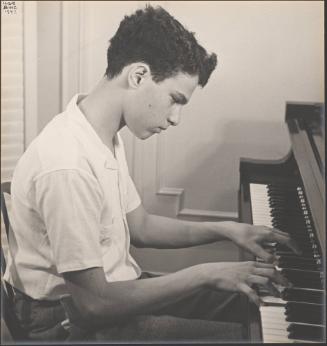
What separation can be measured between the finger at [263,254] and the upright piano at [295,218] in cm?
1

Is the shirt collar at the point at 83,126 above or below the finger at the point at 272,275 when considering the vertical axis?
above

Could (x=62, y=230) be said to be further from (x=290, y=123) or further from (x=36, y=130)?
(x=290, y=123)

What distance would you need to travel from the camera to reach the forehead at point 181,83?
94 centimetres

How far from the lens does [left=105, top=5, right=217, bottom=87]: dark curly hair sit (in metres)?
0.93

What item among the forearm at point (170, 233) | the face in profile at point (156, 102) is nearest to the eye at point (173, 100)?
the face in profile at point (156, 102)

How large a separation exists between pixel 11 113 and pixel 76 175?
252mm

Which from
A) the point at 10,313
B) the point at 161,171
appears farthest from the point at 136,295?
the point at 161,171

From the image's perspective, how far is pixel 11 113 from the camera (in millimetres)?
1078

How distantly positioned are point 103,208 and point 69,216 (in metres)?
0.10

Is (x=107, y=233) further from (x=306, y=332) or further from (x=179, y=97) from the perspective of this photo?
(x=306, y=332)

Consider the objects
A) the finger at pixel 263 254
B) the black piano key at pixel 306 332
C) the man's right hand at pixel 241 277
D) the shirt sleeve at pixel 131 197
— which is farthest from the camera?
the shirt sleeve at pixel 131 197

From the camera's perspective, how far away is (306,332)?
829mm

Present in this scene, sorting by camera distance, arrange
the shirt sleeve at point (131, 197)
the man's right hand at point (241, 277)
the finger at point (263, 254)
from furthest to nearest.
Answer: the shirt sleeve at point (131, 197)
the finger at point (263, 254)
the man's right hand at point (241, 277)

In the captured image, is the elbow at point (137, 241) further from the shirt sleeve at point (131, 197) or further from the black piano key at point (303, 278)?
the black piano key at point (303, 278)
